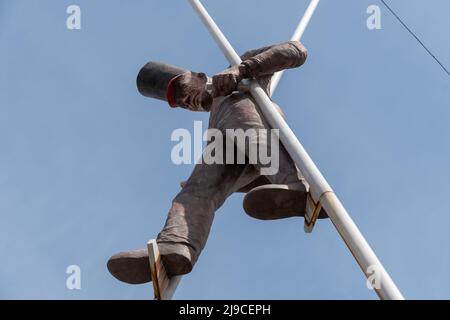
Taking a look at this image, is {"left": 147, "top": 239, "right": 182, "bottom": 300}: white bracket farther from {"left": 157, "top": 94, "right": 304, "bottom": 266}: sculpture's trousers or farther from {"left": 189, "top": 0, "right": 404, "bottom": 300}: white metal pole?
{"left": 189, "top": 0, "right": 404, "bottom": 300}: white metal pole

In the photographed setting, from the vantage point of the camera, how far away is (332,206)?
14.1 ft

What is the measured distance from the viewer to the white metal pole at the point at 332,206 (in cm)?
380

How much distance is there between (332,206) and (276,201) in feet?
→ 1.99

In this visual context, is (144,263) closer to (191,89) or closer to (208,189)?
(208,189)

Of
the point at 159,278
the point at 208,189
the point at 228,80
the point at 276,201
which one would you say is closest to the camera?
the point at 159,278

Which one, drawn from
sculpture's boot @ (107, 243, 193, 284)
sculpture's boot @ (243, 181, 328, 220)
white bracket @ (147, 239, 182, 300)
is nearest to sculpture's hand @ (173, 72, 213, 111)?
sculpture's boot @ (243, 181, 328, 220)

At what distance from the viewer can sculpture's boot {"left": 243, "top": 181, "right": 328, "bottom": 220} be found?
4797mm

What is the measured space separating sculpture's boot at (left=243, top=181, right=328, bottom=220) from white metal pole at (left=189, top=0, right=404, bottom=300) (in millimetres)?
194

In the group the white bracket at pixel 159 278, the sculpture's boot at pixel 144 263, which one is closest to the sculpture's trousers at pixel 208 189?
the sculpture's boot at pixel 144 263

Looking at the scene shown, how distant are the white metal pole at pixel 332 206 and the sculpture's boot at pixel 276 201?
0.64 feet

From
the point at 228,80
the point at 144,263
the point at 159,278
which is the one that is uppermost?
the point at 228,80

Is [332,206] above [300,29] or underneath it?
underneath

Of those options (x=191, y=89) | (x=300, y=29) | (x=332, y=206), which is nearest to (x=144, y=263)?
(x=332, y=206)
